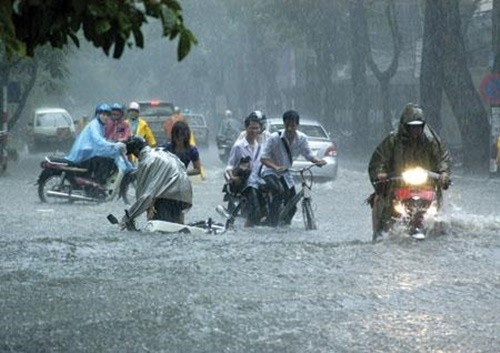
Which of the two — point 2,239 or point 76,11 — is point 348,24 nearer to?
point 2,239

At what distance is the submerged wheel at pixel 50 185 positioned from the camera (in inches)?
798

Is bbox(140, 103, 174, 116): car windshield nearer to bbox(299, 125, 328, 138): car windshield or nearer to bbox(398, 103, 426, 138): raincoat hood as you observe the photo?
bbox(299, 125, 328, 138): car windshield

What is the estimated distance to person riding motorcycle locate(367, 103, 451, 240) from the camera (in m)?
12.0

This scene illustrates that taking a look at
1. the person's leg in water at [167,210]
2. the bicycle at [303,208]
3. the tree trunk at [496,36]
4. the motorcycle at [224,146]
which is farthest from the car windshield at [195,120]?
the person's leg in water at [167,210]

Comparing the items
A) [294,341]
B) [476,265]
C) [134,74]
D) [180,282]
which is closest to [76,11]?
[294,341]

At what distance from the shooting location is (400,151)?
12.2 meters

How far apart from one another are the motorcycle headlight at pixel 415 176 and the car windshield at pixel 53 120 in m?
36.1

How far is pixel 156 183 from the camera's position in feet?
42.3

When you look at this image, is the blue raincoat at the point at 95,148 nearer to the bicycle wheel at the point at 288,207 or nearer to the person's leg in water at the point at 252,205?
the person's leg in water at the point at 252,205

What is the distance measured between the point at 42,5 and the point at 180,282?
427cm

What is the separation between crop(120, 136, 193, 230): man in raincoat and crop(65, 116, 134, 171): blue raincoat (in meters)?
6.79

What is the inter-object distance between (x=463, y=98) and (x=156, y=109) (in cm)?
1026

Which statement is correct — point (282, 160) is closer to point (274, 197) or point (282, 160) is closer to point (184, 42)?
point (274, 197)

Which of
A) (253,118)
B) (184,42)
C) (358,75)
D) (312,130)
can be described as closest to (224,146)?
(312,130)
